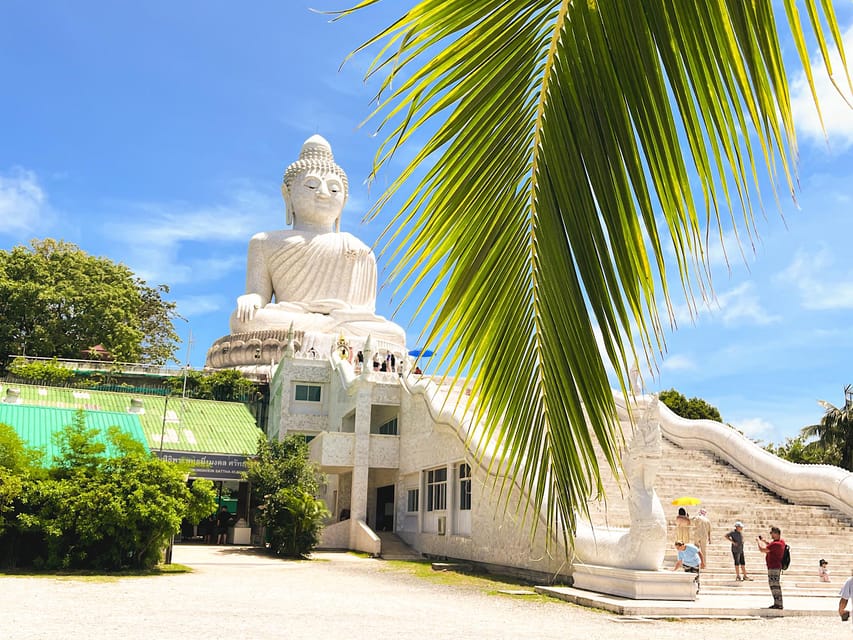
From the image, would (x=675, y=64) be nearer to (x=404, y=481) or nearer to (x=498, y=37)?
(x=498, y=37)

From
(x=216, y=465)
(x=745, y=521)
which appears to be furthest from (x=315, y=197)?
(x=745, y=521)

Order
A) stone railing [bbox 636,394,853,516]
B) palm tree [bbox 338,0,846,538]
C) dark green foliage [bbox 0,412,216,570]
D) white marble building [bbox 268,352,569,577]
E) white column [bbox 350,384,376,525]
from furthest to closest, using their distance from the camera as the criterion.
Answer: white column [bbox 350,384,376,525]
stone railing [bbox 636,394,853,516]
white marble building [bbox 268,352,569,577]
dark green foliage [bbox 0,412,216,570]
palm tree [bbox 338,0,846,538]

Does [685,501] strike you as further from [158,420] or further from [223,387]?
[223,387]

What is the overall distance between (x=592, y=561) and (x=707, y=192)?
489 inches

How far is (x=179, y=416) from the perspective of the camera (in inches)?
1049

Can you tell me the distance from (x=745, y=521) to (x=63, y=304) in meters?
34.6

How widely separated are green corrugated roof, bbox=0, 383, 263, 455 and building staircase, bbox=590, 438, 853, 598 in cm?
1269

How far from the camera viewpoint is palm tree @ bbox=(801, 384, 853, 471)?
96.2 ft

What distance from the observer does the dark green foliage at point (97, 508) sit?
14.1 metres

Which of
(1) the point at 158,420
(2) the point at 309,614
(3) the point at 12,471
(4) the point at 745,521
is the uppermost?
(1) the point at 158,420

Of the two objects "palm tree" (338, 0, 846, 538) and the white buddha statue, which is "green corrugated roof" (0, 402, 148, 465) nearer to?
the white buddha statue

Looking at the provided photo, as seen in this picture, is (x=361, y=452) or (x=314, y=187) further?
(x=314, y=187)

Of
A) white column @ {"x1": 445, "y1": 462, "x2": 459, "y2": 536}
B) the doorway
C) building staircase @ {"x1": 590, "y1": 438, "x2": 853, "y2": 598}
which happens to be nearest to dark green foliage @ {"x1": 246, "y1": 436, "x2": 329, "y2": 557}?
white column @ {"x1": 445, "y1": 462, "x2": 459, "y2": 536}

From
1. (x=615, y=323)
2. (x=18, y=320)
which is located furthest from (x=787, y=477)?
(x=18, y=320)
